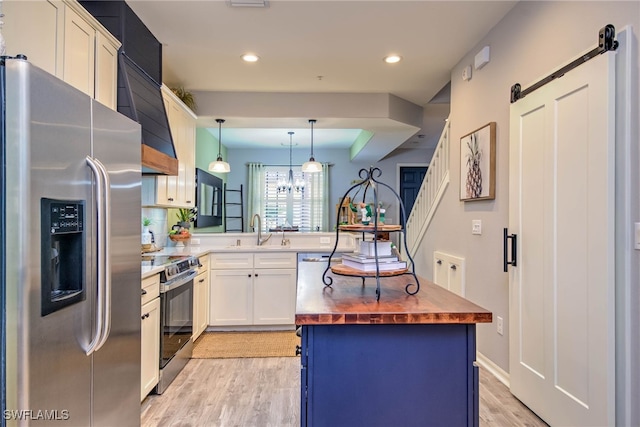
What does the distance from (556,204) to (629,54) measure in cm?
78

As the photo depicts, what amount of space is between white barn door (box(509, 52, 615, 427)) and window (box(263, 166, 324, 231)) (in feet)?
19.3

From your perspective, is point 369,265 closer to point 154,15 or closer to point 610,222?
point 610,222

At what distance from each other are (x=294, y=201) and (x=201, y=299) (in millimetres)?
4697

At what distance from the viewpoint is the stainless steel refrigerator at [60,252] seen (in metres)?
1.05

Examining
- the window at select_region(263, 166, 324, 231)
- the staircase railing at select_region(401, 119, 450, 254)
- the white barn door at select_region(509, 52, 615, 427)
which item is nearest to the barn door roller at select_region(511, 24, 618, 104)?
the white barn door at select_region(509, 52, 615, 427)

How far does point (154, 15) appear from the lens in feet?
8.67

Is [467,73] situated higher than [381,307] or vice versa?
[467,73]

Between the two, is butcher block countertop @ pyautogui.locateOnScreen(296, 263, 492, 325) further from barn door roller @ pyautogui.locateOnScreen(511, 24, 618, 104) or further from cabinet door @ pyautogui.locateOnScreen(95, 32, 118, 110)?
cabinet door @ pyautogui.locateOnScreen(95, 32, 118, 110)

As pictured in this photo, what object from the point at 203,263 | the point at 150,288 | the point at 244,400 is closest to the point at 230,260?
the point at 203,263

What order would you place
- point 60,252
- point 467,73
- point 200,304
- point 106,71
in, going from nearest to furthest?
point 60,252 → point 106,71 → point 467,73 → point 200,304

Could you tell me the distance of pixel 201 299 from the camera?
12.0 feet

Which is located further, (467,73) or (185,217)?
(185,217)

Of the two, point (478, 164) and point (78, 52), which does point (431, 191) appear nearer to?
point (478, 164)

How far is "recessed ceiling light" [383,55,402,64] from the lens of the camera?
336 centimetres
